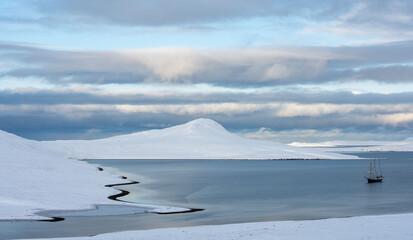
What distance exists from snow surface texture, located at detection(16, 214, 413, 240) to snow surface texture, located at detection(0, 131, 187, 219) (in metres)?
16.7

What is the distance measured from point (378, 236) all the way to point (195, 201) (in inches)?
1583

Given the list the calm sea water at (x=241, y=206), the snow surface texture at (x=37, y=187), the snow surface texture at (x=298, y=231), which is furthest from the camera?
the snow surface texture at (x=37, y=187)

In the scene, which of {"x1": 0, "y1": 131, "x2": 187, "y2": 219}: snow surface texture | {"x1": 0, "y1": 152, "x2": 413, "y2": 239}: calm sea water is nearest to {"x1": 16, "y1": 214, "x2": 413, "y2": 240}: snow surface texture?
{"x1": 0, "y1": 152, "x2": 413, "y2": 239}: calm sea water

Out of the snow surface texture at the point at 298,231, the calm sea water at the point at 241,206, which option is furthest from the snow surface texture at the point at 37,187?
the snow surface texture at the point at 298,231

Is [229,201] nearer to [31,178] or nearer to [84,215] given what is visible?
[84,215]

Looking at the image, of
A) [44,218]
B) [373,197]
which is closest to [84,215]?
[44,218]

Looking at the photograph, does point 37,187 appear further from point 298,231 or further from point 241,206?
point 298,231

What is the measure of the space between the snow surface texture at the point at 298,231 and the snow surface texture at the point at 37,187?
16.7m

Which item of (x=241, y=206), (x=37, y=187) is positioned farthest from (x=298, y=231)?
(x=37, y=187)

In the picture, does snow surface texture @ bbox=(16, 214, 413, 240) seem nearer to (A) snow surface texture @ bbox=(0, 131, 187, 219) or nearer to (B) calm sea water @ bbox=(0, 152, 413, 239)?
(B) calm sea water @ bbox=(0, 152, 413, 239)

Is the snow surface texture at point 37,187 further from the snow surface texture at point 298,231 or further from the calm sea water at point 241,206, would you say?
the snow surface texture at point 298,231

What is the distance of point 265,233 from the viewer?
40844mm

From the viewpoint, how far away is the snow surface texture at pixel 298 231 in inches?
1534

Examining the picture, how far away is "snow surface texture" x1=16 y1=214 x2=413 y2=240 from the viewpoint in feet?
128
